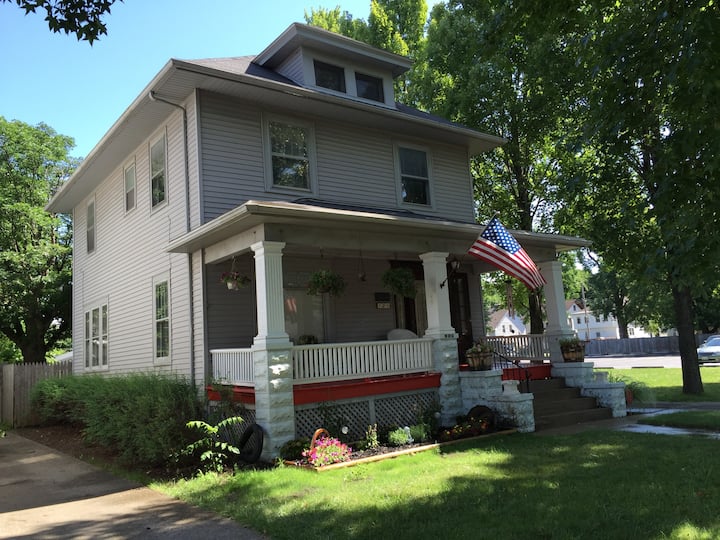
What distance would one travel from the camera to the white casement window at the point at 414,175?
13.1 metres

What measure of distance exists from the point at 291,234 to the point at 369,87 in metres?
6.21

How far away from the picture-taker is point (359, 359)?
31.1 ft

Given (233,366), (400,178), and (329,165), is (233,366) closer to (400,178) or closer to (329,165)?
(329,165)

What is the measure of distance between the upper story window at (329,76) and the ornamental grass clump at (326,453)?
8.12 metres

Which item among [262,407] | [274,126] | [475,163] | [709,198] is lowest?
[262,407]

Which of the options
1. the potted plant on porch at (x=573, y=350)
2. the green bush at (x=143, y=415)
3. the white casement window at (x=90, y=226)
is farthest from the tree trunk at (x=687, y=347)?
the white casement window at (x=90, y=226)

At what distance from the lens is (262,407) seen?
8211 mm

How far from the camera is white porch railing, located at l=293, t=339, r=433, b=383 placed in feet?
28.9

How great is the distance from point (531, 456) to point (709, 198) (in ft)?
12.8

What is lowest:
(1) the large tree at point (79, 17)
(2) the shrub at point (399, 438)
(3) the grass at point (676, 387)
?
(3) the grass at point (676, 387)

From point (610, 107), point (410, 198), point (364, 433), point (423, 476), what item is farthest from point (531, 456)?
point (410, 198)

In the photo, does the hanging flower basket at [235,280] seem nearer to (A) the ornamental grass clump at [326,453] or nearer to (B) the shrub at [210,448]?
(B) the shrub at [210,448]

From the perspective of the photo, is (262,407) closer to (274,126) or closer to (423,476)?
(423,476)

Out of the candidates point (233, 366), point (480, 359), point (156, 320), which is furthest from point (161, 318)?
point (480, 359)
